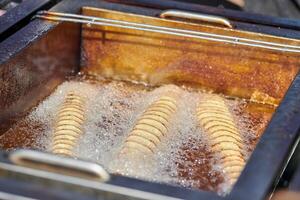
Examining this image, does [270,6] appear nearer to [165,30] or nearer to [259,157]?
[165,30]

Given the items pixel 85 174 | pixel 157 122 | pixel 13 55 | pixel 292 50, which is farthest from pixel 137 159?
pixel 292 50

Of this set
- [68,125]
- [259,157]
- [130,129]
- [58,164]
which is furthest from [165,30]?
[58,164]

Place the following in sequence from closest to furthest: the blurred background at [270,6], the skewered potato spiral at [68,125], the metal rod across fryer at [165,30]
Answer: the skewered potato spiral at [68,125] < the metal rod across fryer at [165,30] < the blurred background at [270,6]

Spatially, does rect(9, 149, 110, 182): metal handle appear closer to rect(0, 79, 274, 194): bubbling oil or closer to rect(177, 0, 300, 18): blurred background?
rect(0, 79, 274, 194): bubbling oil

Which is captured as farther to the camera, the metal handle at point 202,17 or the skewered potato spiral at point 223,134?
the metal handle at point 202,17

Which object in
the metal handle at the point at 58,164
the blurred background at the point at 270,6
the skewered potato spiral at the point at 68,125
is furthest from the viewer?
the blurred background at the point at 270,6

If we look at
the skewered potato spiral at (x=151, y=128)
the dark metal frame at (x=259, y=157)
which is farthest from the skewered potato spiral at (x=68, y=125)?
the dark metal frame at (x=259, y=157)

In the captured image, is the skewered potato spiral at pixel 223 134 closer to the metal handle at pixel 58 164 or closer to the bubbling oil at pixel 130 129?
the bubbling oil at pixel 130 129
